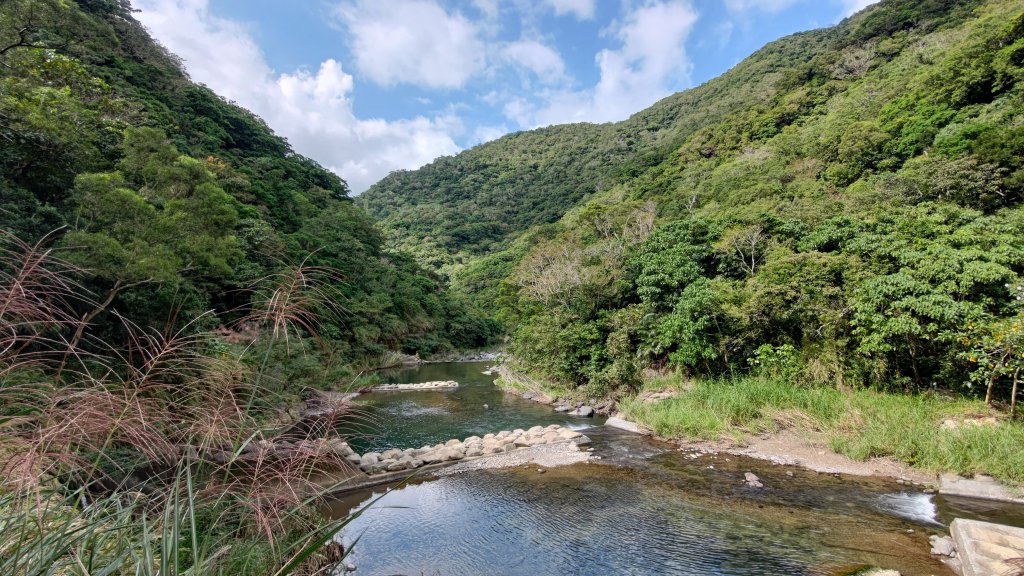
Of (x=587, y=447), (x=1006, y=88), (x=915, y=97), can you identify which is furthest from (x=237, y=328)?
(x=915, y=97)

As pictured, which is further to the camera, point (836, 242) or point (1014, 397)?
point (836, 242)

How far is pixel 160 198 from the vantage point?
14.7m

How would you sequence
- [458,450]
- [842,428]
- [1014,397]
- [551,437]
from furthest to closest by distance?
1. [551,437]
2. [458,450]
3. [842,428]
4. [1014,397]

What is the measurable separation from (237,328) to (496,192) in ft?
302

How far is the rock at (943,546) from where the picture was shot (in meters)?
6.12

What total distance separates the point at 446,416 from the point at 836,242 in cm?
1543

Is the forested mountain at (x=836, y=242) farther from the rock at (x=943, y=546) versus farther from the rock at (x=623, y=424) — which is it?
the rock at (x=943, y=546)

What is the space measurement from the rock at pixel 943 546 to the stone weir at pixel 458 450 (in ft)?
25.2

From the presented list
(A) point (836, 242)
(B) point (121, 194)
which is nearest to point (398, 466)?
(B) point (121, 194)

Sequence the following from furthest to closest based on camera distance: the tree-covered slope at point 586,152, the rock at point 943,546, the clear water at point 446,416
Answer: the tree-covered slope at point 586,152, the clear water at point 446,416, the rock at point 943,546

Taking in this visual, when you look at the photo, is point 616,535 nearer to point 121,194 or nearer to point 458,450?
point 458,450

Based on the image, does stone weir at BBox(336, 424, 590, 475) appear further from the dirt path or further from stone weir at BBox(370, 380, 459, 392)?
stone weir at BBox(370, 380, 459, 392)

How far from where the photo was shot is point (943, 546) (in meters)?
6.23

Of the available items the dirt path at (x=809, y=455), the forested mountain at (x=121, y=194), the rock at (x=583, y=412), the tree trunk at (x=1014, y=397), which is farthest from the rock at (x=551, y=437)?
the tree trunk at (x=1014, y=397)
